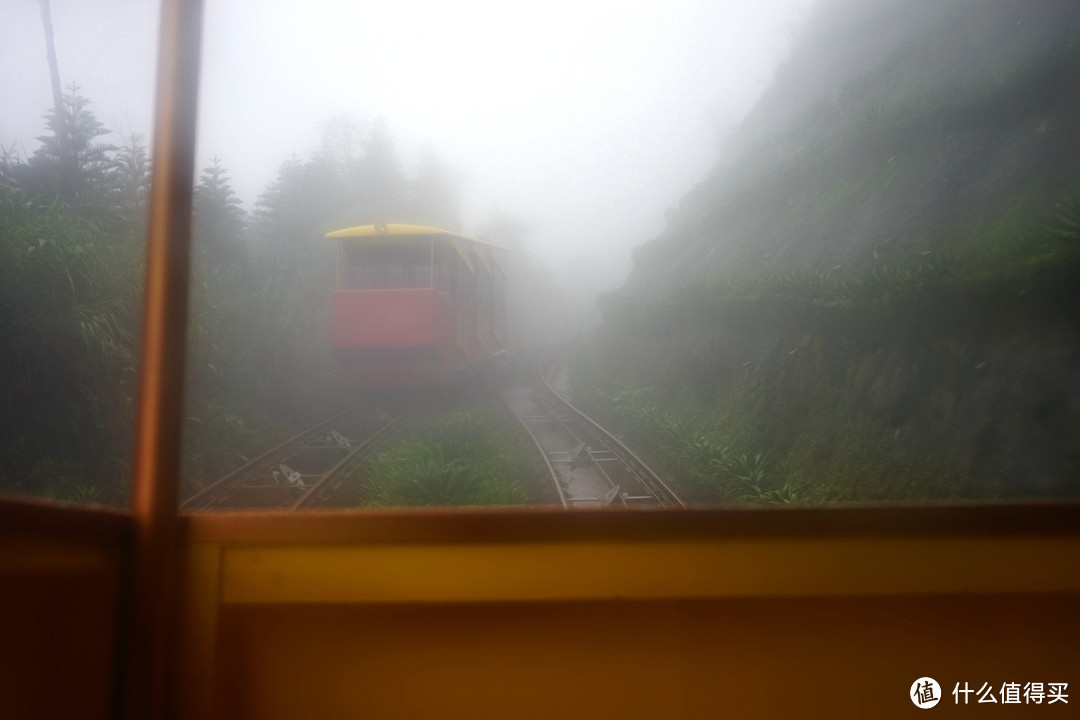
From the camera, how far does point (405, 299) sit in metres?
5.08

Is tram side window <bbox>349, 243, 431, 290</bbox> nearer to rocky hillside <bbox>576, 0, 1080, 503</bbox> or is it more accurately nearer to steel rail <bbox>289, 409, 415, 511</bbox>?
steel rail <bbox>289, 409, 415, 511</bbox>

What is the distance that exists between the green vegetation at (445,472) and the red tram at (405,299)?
940 millimetres

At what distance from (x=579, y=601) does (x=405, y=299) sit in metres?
4.05

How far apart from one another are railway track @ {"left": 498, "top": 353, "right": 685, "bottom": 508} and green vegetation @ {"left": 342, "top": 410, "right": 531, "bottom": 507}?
28 centimetres

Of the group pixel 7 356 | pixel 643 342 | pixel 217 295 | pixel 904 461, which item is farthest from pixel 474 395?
pixel 7 356

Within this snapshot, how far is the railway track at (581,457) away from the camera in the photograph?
3.07 metres

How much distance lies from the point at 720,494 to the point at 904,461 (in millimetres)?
862

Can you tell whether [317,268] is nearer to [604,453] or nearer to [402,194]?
[402,194]

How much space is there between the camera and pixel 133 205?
1622 millimetres

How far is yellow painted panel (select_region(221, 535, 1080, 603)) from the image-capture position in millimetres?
1351

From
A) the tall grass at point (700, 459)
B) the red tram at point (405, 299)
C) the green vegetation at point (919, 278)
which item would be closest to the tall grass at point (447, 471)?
the tall grass at point (700, 459)

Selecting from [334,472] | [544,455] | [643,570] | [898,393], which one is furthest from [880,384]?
[334,472]

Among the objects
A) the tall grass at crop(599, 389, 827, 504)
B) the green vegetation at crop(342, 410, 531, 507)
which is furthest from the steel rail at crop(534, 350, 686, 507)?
the green vegetation at crop(342, 410, 531, 507)

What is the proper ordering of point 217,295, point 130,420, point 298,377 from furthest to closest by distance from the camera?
point 298,377, point 217,295, point 130,420
